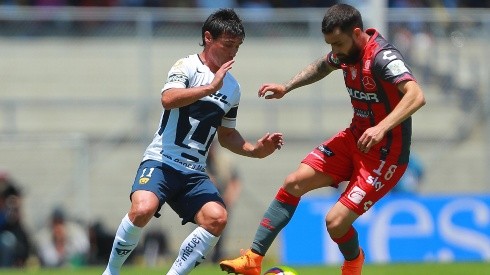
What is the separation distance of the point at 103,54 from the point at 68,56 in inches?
21.4

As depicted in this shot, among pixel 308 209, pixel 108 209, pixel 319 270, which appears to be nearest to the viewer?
pixel 319 270

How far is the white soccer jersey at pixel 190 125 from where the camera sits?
9.05m

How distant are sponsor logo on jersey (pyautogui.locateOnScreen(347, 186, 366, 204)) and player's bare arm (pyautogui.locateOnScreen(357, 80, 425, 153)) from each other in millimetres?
791

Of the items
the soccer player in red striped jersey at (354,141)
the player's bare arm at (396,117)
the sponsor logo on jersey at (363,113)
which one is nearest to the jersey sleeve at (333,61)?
the soccer player in red striped jersey at (354,141)

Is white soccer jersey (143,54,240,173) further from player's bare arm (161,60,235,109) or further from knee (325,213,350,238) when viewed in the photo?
knee (325,213,350,238)

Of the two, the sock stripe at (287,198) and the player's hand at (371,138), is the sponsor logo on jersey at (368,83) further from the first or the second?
the sock stripe at (287,198)

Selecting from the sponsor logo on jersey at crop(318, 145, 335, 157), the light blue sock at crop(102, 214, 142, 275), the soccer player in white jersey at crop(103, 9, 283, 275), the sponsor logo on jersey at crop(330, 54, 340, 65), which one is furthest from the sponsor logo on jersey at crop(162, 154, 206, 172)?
the sponsor logo on jersey at crop(330, 54, 340, 65)

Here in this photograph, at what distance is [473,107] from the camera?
18016mm

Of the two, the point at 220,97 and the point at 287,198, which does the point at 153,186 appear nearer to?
the point at 220,97

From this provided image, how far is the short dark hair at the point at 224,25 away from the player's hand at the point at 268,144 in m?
0.87

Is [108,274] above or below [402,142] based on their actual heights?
below

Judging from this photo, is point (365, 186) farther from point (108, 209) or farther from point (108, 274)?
point (108, 209)

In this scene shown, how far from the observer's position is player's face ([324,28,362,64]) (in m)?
8.98

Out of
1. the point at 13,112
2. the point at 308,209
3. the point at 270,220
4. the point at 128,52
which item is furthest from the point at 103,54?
the point at 270,220
